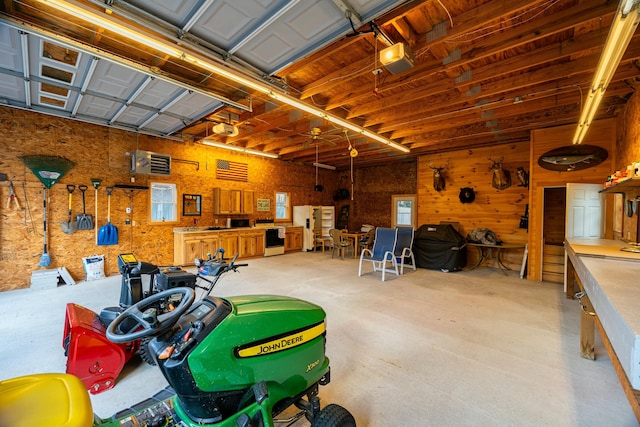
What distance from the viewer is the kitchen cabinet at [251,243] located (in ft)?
24.6

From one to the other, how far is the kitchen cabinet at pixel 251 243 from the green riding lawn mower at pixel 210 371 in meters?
6.18

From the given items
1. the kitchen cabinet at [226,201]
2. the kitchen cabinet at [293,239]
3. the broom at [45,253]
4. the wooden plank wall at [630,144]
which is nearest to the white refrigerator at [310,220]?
the kitchen cabinet at [293,239]

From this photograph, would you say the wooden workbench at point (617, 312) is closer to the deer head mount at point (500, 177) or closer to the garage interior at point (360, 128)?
the garage interior at point (360, 128)

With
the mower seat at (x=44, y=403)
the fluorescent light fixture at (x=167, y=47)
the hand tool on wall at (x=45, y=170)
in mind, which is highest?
the fluorescent light fixture at (x=167, y=47)

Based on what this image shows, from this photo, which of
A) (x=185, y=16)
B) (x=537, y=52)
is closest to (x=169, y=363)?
(x=185, y=16)

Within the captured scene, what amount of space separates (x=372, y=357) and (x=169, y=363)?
2.00 metres

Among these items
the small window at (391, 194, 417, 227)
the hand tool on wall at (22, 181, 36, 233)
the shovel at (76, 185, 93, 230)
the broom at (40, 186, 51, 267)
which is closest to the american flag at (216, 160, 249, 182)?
the shovel at (76, 185, 93, 230)

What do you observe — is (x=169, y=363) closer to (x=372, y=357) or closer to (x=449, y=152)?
(x=372, y=357)

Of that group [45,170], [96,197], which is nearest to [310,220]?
[96,197]

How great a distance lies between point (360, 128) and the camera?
5250 millimetres

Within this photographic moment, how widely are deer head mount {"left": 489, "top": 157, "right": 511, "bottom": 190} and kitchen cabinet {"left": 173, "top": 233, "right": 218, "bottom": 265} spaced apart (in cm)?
706

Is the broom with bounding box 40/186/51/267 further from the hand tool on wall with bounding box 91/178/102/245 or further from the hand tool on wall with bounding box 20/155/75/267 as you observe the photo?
the hand tool on wall with bounding box 91/178/102/245

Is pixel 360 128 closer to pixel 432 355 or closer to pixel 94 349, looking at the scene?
pixel 432 355

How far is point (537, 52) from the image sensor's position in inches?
124
